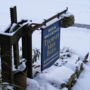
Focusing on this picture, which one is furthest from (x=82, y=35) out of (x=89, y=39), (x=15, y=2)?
(x=15, y=2)

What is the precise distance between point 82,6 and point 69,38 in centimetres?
648

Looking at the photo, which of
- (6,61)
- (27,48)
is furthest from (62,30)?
(6,61)

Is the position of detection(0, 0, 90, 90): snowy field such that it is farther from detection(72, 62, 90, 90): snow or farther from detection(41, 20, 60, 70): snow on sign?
detection(41, 20, 60, 70): snow on sign

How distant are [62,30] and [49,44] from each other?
5774 millimetres

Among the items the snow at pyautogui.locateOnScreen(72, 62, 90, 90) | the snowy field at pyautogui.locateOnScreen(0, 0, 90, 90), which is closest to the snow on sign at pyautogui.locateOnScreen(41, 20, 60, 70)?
the snowy field at pyautogui.locateOnScreen(0, 0, 90, 90)

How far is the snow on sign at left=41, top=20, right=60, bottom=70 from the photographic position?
445 centimetres

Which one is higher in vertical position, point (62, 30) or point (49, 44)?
point (49, 44)

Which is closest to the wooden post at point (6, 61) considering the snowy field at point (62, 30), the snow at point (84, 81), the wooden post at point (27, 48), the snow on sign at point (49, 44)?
the snowy field at point (62, 30)

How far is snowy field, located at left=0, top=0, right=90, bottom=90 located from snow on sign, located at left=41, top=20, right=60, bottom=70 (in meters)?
0.22

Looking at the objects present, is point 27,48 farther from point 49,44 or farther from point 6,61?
point 6,61

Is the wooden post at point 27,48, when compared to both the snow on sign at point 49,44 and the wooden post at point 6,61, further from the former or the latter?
the wooden post at point 6,61

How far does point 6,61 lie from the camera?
12.0ft

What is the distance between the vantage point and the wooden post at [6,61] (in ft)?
11.9

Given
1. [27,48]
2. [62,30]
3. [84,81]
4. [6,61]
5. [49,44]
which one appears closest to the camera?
[6,61]
